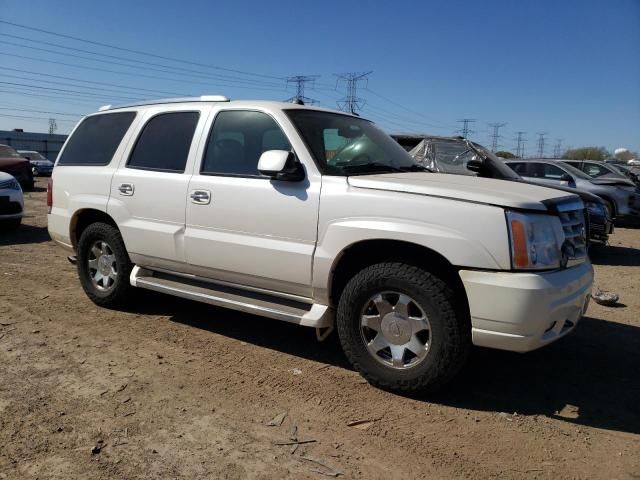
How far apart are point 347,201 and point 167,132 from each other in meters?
2.04

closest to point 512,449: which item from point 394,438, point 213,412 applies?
point 394,438

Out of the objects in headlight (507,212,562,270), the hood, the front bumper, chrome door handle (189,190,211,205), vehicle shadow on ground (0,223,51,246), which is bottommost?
vehicle shadow on ground (0,223,51,246)

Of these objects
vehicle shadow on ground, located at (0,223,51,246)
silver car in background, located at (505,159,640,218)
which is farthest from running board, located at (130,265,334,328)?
silver car in background, located at (505,159,640,218)

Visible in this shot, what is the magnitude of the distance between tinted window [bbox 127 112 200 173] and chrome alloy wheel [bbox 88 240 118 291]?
2.90ft

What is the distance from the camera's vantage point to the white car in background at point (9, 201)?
30.6 feet

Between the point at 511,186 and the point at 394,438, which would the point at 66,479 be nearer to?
the point at 394,438

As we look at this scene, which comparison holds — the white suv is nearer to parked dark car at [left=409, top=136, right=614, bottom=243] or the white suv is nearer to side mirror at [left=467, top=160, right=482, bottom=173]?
side mirror at [left=467, top=160, right=482, bottom=173]

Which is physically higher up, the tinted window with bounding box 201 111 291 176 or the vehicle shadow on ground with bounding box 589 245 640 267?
the tinted window with bounding box 201 111 291 176

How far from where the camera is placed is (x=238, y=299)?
Answer: 13.5 feet

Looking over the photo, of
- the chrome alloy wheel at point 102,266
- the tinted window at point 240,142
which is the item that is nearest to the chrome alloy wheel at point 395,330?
the tinted window at point 240,142

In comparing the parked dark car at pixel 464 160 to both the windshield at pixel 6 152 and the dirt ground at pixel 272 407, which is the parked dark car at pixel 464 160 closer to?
the dirt ground at pixel 272 407

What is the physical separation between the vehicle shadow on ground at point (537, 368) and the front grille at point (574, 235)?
929 mm

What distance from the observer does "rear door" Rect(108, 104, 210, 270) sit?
4402 millimetres

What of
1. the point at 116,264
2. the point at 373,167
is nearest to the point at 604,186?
the point at 373,167
